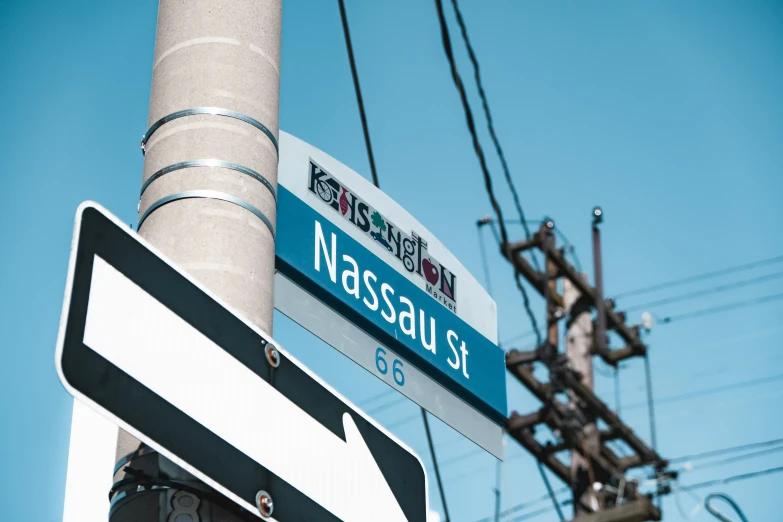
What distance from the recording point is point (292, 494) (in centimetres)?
202

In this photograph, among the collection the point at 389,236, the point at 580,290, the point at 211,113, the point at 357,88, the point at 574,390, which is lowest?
the point at 211,113

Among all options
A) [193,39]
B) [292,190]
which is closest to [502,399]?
[292,190]

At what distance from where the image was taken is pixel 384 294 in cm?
335

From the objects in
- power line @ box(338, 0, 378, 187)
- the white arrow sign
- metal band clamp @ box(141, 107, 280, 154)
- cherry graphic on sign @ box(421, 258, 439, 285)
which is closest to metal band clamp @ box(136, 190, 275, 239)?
metal band clamp @ box(141, 107, 280, 154)

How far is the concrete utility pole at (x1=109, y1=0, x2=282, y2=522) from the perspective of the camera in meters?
1.94

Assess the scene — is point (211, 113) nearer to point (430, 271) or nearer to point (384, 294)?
point (384, 294)

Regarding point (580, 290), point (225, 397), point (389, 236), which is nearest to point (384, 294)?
point (389, 236)

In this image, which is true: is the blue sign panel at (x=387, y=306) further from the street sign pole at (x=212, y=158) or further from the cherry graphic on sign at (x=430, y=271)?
the street sign pole at (x=212, y=158)

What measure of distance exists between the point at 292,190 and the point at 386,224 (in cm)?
53

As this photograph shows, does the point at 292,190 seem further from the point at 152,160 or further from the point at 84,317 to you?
the point at 84,317

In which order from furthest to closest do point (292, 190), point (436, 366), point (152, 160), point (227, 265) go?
point (436, 366), point (292, 190), point (152, 160), point (227, 265)

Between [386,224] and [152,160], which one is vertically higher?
[386,224]

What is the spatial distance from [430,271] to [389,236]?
0.29 meters

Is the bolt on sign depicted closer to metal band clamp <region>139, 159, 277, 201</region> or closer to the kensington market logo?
the kensington market logo
